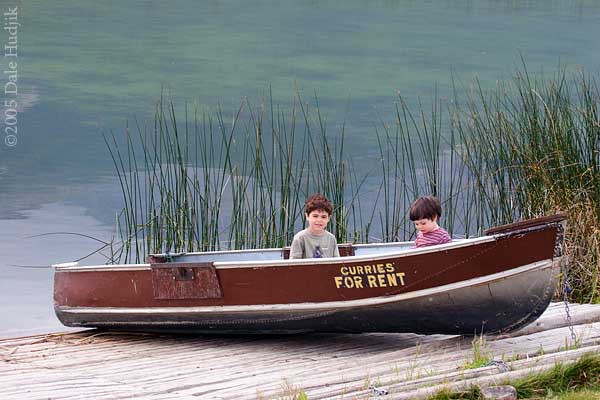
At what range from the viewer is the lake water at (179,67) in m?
12.3

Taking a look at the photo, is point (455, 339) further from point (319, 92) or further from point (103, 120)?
point (319, 92)

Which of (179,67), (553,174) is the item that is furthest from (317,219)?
(179,67)

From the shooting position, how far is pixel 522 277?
5.46 m

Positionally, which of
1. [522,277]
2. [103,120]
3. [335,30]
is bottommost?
[522,277]

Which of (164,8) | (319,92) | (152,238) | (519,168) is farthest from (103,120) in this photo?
(164,8)

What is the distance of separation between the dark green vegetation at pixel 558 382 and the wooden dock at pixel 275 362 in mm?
49

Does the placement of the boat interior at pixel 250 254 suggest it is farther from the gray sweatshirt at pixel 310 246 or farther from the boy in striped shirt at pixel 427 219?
the boy in striped shirt at pixel 427 219

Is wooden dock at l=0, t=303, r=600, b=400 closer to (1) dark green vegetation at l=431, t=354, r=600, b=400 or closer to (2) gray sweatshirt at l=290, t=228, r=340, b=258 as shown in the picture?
(1) dark green vegetation at l=431, t=354, r=600, b=400

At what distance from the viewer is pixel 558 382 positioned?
4.76 m

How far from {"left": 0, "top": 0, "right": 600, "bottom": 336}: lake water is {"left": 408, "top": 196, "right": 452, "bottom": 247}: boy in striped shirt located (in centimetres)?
377

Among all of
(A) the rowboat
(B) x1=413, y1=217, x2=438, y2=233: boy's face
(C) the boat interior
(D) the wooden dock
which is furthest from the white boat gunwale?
(D) the wooden dock

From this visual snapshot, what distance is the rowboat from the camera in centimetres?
545

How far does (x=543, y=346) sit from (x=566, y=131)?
2.46 metres

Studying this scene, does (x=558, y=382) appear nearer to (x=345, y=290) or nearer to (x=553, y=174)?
(x=345, y=290)
